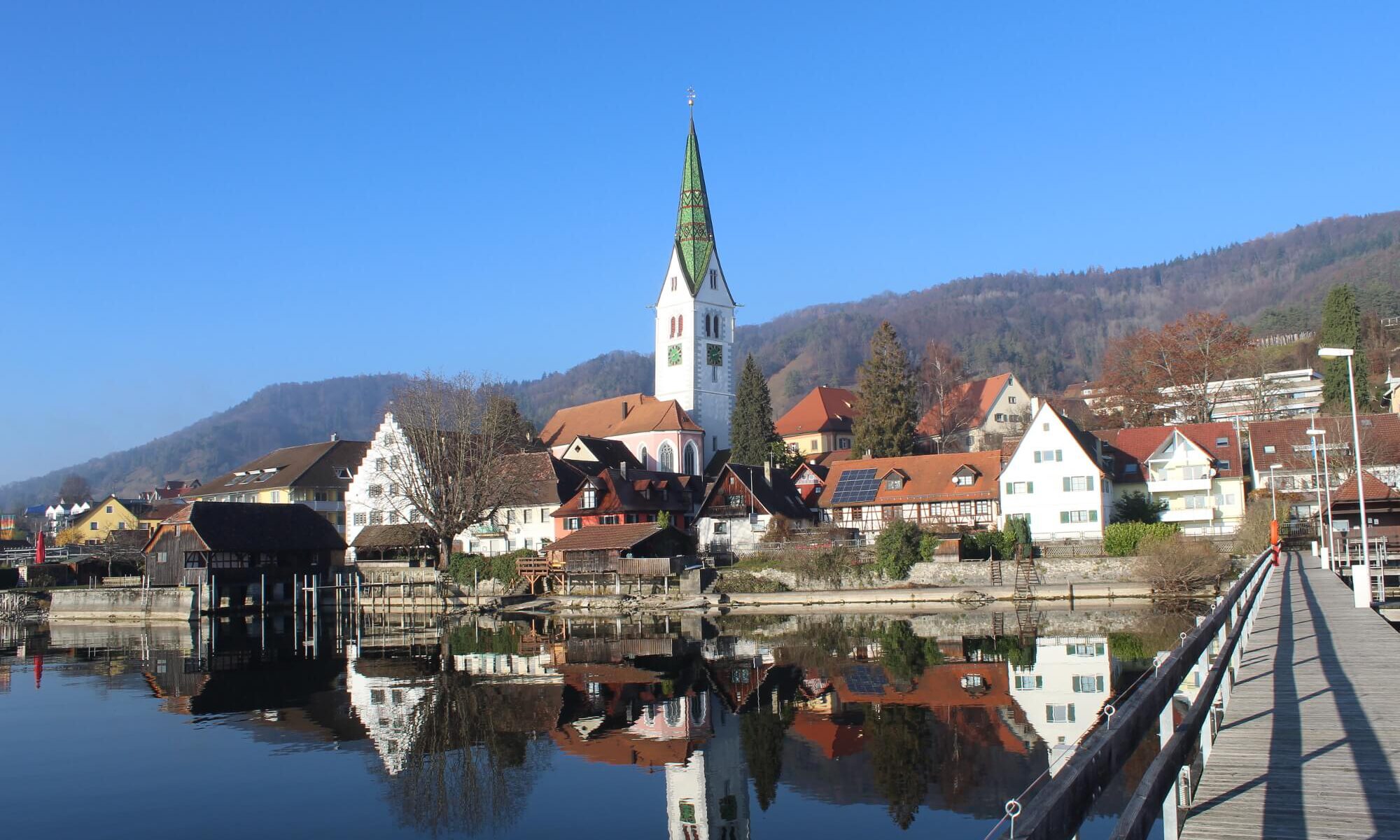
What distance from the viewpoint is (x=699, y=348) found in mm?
95438

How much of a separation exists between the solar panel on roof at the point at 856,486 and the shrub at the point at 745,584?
1079 centimetres

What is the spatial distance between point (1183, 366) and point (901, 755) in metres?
61.5

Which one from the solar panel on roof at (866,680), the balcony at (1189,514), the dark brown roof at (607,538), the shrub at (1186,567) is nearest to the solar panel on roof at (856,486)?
the dark brown roof at (607,538)

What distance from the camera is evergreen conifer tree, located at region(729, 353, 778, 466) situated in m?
78.2

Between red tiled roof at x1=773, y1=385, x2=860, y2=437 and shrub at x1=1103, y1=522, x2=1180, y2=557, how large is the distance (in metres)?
42.9

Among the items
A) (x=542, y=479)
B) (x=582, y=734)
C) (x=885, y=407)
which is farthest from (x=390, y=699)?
(x=885, y=407)

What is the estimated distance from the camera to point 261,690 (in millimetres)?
33500

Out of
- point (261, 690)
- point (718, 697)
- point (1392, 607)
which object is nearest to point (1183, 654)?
point (718, 697)

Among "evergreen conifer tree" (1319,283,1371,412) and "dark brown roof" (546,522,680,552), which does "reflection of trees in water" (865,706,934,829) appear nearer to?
"dark brown roof" (546,522,680,552)

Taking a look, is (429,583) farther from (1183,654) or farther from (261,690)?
(1183,654)

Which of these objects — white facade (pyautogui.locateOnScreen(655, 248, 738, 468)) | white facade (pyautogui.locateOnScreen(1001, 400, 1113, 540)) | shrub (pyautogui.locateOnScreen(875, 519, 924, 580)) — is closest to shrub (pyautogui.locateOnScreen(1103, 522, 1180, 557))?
white facade (pyautogui.locateOnScreen(1001, 400, 1113, 540))

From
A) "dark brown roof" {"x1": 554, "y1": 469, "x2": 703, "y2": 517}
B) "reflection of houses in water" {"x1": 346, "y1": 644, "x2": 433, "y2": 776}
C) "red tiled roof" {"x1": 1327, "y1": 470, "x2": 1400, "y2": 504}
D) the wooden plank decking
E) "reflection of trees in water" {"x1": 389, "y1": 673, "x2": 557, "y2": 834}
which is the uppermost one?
"dark brown roof" {"x1": 554, "y1": 469, "x2": 703, "y2": 517}

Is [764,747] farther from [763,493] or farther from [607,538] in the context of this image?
[763,493]

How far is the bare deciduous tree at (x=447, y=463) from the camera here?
6725cm
